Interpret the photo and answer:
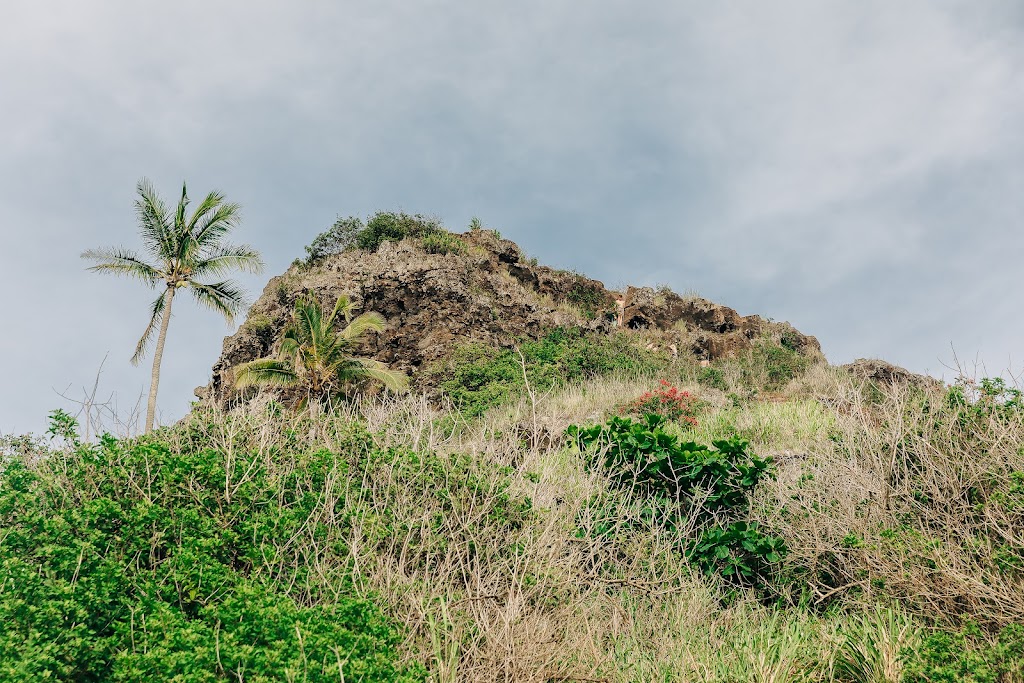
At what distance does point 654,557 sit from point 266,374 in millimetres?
13979

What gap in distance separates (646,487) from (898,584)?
124 inches

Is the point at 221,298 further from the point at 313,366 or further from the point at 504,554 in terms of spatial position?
the point at 504,554

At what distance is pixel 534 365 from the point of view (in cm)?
2114

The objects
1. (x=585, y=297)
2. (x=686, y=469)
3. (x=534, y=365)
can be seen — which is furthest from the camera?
(x=585, y=297)

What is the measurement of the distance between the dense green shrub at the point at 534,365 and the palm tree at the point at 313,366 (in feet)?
6.65

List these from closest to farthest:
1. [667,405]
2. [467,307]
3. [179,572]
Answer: [179,572]
[667,405]
[467,307]

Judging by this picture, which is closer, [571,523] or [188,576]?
[188,576]

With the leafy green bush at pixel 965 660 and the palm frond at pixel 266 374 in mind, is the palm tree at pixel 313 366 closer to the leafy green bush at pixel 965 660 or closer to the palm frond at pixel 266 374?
the palm frond at pixel 266 374

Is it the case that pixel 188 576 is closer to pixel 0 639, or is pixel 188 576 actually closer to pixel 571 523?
pixel 0 639

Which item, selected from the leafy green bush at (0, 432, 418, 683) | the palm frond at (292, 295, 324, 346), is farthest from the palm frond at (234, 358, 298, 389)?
the leafy green bush at (0, 432, 418, 683)

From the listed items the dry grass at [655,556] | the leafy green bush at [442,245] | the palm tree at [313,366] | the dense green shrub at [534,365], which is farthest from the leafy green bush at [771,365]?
the dry grass at [655,556]

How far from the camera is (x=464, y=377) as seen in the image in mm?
20188

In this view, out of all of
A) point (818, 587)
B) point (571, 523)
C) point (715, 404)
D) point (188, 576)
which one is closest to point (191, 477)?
point (188, 576)

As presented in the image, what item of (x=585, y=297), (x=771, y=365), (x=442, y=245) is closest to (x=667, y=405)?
(x=771, y=365)
